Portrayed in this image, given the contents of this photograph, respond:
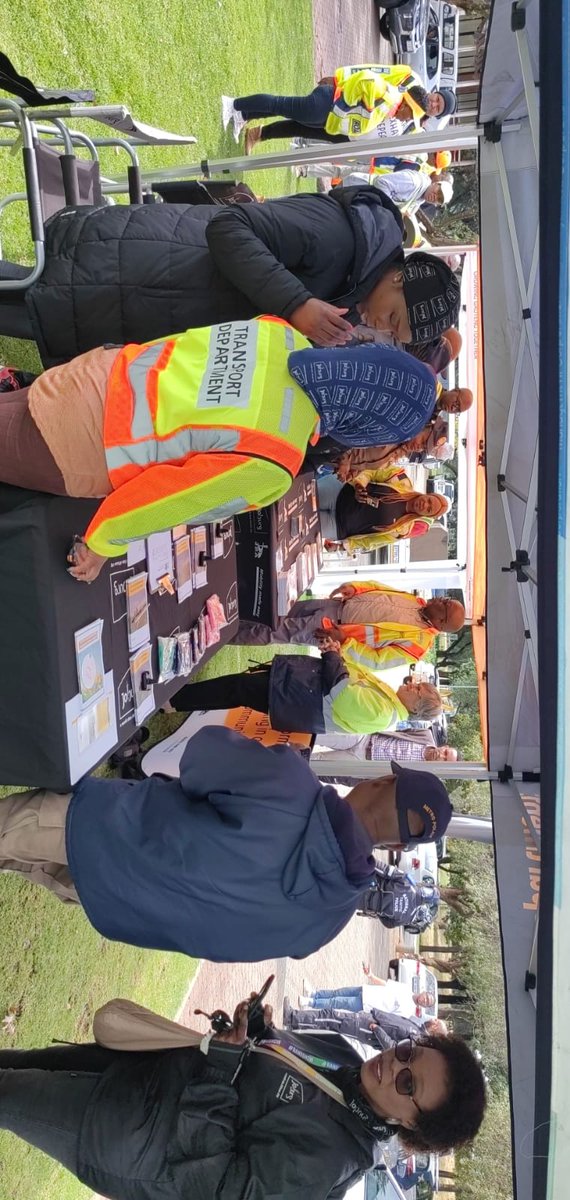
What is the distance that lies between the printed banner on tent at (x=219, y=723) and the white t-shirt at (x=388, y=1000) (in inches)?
130

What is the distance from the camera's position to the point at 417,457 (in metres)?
5.14

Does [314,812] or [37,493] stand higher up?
[37,493]

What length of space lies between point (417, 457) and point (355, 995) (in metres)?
4.52

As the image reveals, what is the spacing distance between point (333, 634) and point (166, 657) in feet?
5.35

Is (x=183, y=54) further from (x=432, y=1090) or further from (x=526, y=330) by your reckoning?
(x=432, y=1090)

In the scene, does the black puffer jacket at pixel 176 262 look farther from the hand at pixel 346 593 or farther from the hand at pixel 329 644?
the hand at pixel 346 593

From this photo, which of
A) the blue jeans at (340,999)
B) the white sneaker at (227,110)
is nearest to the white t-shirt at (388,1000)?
the blue jeans at (340,999)

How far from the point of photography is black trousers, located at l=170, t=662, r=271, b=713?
398 cm

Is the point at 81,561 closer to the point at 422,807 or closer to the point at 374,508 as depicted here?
the point at 422,807

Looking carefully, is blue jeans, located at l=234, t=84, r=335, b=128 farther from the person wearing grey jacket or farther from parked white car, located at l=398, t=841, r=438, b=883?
parked white car, located at l=398, t=841, r=438, b=883

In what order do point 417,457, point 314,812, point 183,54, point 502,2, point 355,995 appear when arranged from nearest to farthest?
point 314,812 → point 502,2 → point 183,54 → point 417,457 → point 355,995

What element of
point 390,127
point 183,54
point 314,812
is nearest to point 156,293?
point 314,812

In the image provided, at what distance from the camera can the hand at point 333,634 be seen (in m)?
4.21

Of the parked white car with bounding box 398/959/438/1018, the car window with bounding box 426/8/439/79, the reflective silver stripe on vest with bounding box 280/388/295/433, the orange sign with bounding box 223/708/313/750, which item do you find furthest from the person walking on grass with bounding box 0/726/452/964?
the car window with bounding box 426/8/439/79
